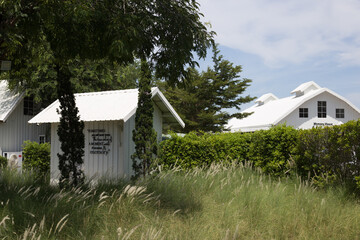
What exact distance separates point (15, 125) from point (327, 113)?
2493cm

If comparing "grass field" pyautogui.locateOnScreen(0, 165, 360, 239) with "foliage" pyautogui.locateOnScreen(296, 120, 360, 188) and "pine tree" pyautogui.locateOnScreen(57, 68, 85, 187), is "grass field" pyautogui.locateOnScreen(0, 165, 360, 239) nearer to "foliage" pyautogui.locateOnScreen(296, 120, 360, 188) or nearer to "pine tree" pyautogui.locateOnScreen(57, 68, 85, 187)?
"pine tree" pyautogui.locateOnScreen(57, 68, 85, 187)

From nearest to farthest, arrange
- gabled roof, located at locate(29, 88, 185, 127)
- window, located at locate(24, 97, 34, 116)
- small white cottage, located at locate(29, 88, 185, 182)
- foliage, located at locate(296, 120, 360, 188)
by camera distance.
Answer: foliage, located at locate(296, 120, 360, 188) < gabled roof, located at locate(29, 88, 185, 127) < small white cottage, located at locate(29, 88, 185, 182) < window, located at locate(24, 97, 34, 116)

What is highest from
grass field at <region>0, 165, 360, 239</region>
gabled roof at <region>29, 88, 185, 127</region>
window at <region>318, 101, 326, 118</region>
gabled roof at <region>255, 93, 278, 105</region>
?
gabled roof at <region>255, 93, 278, 105</region>

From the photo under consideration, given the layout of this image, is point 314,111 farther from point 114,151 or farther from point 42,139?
point 42,139

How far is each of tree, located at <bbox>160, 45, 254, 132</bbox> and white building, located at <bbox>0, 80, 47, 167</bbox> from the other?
12.7 m

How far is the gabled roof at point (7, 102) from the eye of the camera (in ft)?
68.9

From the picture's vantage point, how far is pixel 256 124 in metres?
31.8

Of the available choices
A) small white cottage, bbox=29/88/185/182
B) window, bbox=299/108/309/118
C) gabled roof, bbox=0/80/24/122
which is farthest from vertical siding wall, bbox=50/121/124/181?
window, bbox=299/108/309/118

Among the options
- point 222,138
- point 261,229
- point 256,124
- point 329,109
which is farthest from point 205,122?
point 261,229

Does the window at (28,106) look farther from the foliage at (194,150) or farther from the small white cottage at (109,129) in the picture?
the foliage at (194,150)

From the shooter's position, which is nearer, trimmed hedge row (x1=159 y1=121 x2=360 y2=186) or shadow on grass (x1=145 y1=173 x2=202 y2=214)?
shadow on grass (x1=145 y1=173 x2=202 y2=214)

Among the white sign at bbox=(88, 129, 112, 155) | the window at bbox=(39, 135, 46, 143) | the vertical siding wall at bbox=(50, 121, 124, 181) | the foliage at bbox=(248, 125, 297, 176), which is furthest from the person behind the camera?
the window at bbox=(39, 135, 46, 143)

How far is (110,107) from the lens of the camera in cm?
1448

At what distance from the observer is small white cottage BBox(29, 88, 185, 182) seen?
13781mm
